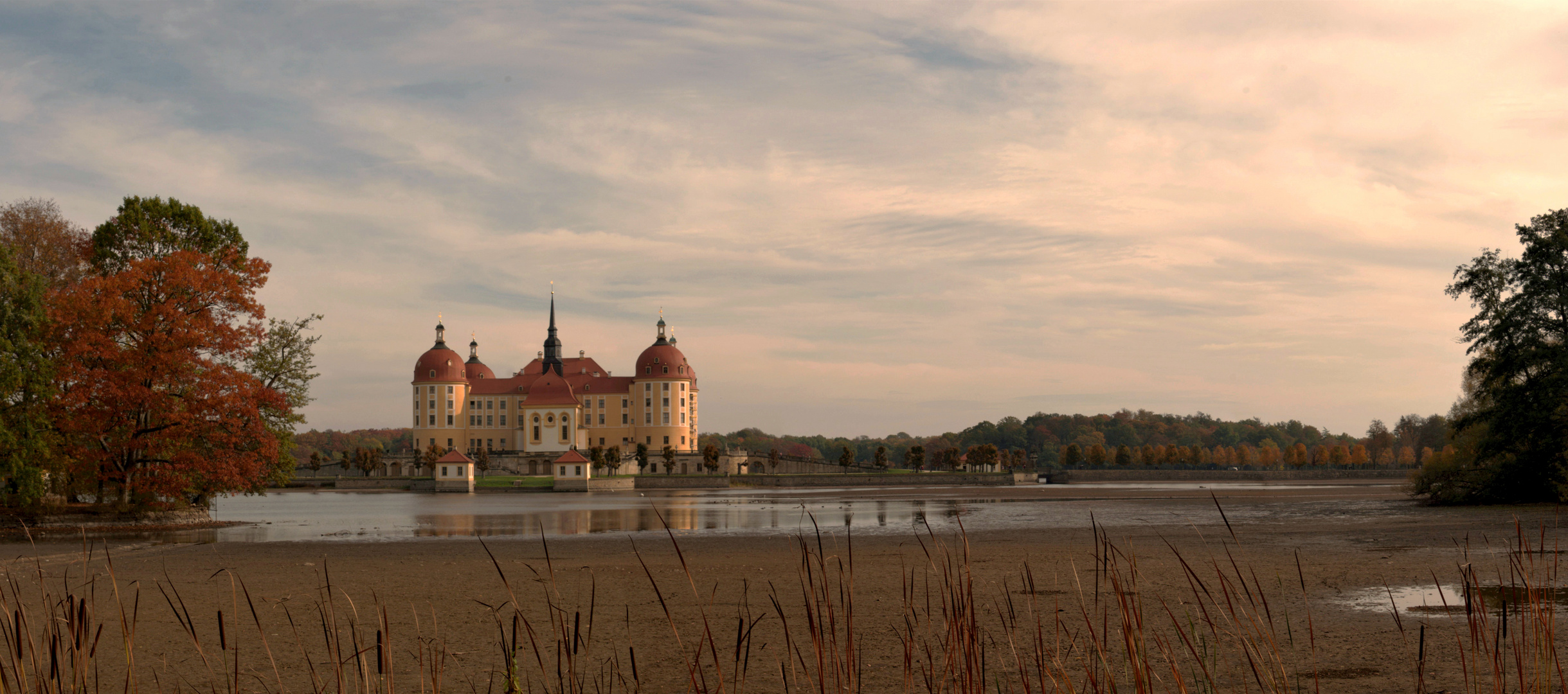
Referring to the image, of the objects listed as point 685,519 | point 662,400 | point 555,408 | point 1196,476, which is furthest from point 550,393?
point 685,519

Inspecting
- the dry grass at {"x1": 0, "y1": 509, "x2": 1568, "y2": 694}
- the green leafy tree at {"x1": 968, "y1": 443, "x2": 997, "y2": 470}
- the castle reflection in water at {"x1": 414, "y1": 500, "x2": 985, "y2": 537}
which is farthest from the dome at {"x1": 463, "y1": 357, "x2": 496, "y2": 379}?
the dry grass at {"x1": 0, "y1": 509, "x2": 1568, "y2": 694}

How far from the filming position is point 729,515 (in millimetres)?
38531

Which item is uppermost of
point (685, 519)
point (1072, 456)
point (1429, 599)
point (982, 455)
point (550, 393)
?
point (550, 393)

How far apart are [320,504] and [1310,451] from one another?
458 feet

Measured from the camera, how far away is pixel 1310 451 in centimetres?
15462

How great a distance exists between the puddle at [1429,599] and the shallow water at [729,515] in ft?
19.8

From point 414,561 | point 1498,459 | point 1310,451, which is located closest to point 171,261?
point 414,561

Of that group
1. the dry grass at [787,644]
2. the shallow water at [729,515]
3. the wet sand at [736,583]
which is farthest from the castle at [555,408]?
the dry grass at [787,644]

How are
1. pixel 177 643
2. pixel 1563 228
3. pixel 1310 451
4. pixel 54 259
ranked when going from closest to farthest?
pixel 177 643 < pixel 1563 228 < pixel 54 259 < pixel 1310 451

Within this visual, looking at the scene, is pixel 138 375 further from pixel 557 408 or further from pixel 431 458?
pixel 557 408

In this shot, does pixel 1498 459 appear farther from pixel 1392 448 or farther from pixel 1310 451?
pixel 1310 451

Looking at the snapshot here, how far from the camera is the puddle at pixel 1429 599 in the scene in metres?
10.4

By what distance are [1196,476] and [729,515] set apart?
8108cm

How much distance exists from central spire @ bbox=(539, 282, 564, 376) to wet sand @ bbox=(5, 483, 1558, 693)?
10350 centimetres
